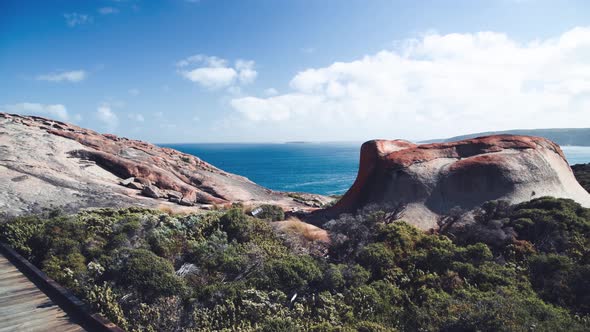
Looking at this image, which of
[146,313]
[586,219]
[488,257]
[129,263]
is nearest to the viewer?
[146,313]

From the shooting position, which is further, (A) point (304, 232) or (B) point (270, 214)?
(B) point (270, 214)

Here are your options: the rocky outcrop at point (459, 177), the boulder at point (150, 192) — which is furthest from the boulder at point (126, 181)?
the rocky outcrop at point (459, 177)

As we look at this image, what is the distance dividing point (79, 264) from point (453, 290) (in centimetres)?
974

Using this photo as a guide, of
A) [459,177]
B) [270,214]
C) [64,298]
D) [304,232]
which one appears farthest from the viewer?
[459,177]

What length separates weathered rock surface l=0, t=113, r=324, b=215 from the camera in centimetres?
2145

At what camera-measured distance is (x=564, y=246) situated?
1062 cm

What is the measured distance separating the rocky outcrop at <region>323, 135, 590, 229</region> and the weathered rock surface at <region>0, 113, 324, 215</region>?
34.4 ft

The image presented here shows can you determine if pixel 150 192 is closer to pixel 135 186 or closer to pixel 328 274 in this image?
pixel 135 186

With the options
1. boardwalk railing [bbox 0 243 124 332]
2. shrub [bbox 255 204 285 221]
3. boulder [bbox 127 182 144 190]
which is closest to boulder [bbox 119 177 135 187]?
boulder [bbox 127 182 144 190]

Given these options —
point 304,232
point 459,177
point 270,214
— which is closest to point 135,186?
point 270,214

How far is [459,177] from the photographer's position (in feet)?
57.2

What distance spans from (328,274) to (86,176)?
25.5 m

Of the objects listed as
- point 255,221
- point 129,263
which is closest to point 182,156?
point 255,221

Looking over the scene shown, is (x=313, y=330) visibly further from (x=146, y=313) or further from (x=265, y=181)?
(x=265, y=181)
